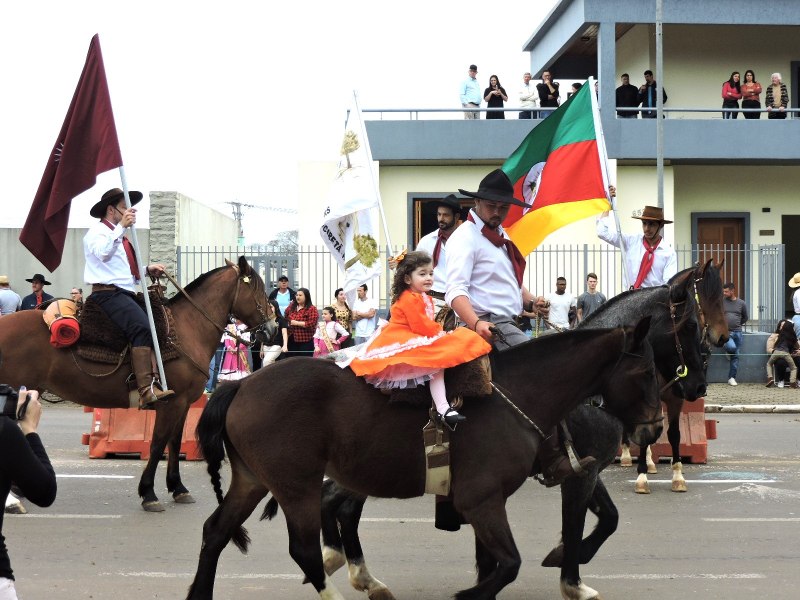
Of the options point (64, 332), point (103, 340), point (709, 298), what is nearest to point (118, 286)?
point (103, 340)

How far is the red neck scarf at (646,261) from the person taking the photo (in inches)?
416

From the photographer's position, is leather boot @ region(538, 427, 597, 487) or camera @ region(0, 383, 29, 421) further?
leather boot @ region(538, 427, 597, 487)

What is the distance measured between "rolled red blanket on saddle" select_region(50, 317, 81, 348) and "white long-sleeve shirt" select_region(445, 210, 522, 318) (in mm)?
4172

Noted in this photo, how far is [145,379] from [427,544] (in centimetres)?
312

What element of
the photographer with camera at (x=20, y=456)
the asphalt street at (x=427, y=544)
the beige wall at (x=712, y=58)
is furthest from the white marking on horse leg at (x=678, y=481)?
the beige wall at (x=712, y=58)

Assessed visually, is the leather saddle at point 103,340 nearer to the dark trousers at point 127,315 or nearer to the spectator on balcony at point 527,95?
the dark trousers at point 127,315

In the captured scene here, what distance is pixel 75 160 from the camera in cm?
985

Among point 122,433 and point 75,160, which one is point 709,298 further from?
point 122,433

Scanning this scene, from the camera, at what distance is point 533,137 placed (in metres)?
11.0

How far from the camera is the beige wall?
27.7m

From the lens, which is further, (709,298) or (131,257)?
(131,257)

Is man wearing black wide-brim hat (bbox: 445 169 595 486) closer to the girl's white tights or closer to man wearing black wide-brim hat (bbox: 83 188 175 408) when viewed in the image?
the girl's white tights

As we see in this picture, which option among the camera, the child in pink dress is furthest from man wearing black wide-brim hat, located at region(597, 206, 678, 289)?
the child in pink dress

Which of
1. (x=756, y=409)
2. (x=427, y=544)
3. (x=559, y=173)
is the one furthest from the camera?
(x=756, y=409)
